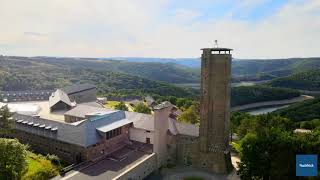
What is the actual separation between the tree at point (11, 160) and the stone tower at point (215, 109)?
3152 cm

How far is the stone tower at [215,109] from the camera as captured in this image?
54.9 meters

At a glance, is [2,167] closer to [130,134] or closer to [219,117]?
[130,134]

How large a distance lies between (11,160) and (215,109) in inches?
1372

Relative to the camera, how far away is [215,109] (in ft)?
184

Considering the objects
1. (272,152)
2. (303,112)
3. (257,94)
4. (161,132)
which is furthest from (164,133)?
(257,94)

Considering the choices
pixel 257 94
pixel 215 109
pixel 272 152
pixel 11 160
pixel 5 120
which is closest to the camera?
pixel 11 160

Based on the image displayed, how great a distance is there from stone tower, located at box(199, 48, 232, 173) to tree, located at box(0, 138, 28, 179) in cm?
3152

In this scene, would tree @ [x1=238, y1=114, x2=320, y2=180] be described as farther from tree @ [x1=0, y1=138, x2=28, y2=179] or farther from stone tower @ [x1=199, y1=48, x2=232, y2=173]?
tree @ [x1=0, y1=138, x2=28, y2=179]

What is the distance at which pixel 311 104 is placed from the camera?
147500 millimetres

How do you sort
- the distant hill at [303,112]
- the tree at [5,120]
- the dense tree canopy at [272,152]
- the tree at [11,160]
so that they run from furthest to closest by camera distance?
the distant hill at [303,112]
the tree at [5,120]
the dense tree canopy at [272,152]
the tree at [11,160]

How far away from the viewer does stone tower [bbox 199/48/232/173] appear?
54938 mm

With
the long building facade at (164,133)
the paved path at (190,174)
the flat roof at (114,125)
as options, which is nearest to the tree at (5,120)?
the long building facade at (164,133)

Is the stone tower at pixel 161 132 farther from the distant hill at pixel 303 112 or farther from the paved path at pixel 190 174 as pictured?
the distant hill at pixel 303 112

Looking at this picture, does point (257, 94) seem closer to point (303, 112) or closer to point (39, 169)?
point (303, 112)
